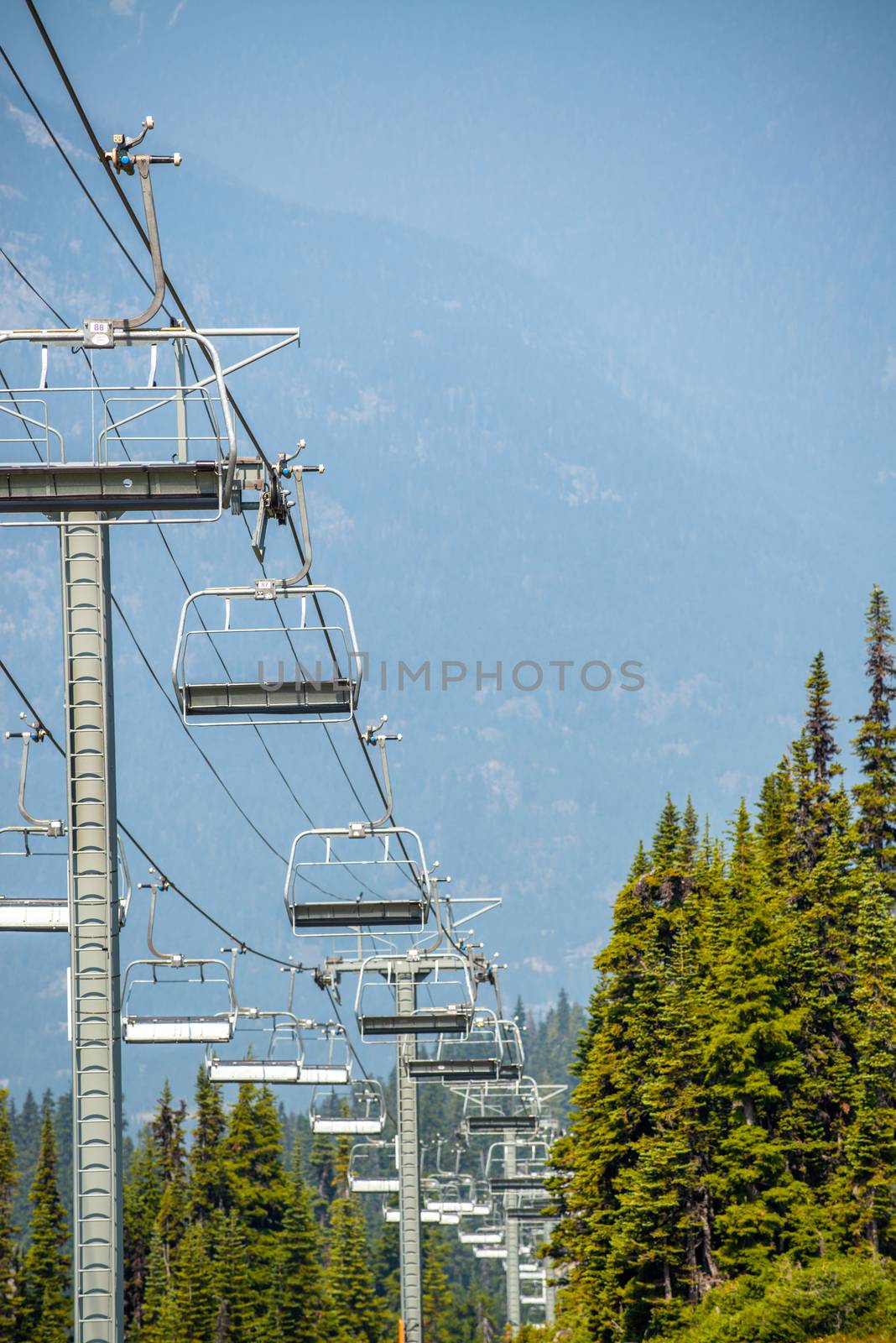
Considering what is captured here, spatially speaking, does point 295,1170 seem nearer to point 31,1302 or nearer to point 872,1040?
point 31,1302

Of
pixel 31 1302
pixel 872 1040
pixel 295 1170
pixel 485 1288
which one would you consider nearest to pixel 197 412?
pixel 872 1040

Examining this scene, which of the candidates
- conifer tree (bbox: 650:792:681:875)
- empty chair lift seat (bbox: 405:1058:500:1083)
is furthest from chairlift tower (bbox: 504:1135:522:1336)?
empty chair lift seat (bbox: 405:1058:500:1083)

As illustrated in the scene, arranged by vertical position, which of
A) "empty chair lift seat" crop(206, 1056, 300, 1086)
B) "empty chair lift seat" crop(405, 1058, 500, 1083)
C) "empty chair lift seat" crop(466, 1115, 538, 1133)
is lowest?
"empty chair lift seat" crop(466, 1115, 538, 1133)

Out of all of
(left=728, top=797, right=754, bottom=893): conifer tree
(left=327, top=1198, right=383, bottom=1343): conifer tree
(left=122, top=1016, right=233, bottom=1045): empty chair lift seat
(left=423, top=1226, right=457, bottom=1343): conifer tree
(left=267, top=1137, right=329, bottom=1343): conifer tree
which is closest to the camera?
(left=122, top=1016, right=233, bottom=1045): empty chair lift seat

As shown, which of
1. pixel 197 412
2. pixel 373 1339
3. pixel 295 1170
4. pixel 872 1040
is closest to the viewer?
pixel 197 412

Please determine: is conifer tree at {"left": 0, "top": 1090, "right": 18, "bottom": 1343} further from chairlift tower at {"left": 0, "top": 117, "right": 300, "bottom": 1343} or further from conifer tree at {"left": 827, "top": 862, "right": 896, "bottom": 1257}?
chairlift tower at {"left": 0, "top": 117, "right": 300, "bottom": 1343}

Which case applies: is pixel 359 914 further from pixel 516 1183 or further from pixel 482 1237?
pixel 482 1237

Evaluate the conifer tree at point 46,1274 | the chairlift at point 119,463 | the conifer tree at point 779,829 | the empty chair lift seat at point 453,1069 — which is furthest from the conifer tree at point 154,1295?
the chairlift at point 119,463

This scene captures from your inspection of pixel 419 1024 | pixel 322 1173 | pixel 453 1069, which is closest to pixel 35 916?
pixel 419 1024

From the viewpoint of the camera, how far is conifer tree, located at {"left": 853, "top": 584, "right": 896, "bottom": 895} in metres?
57.4

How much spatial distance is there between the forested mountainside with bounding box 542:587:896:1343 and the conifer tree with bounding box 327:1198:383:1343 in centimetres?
3582

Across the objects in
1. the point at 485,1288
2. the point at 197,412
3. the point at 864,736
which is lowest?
the point at 485,1288

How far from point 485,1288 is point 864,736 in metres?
150

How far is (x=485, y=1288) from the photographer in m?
198
